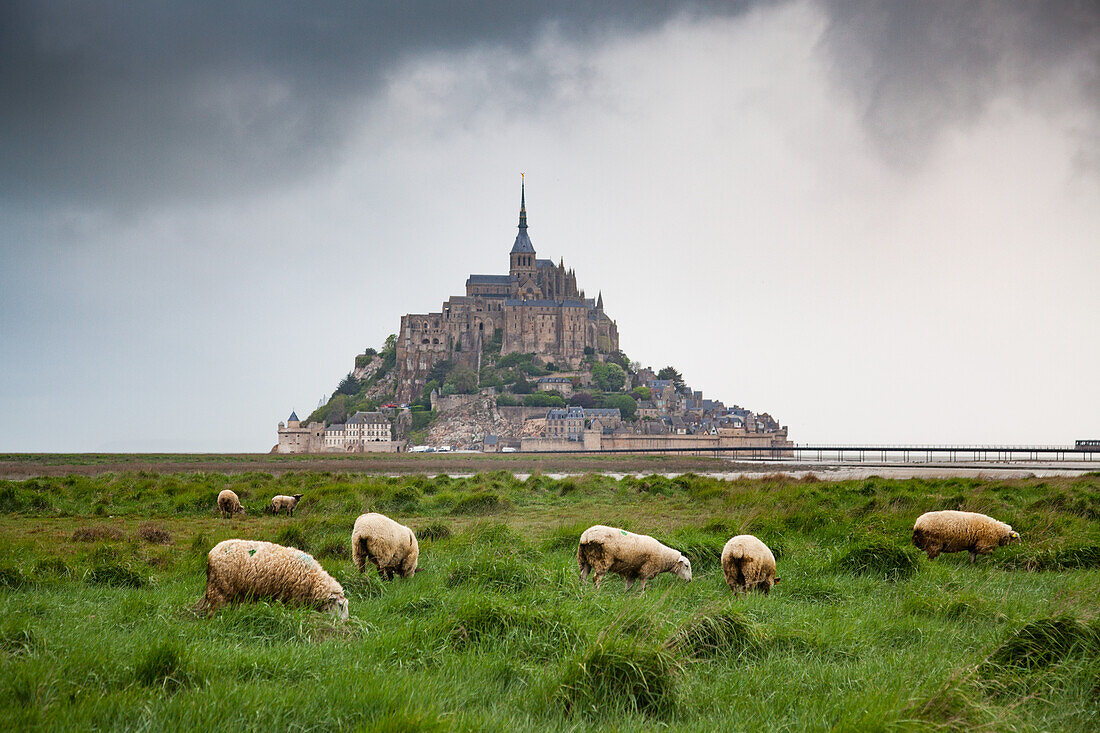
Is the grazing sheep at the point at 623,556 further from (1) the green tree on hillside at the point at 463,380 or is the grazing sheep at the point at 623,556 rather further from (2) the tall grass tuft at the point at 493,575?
(1) the green tree on hillside at the point at 463,380

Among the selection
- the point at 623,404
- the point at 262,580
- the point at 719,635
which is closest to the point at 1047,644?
the point at 719,635

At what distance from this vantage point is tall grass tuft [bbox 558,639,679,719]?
3.76m

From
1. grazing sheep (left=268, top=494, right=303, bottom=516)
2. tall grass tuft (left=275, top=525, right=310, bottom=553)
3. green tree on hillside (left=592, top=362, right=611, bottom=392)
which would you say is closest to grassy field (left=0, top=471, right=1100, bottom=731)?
tall grass tuft (left=275, top=525, right=310, bottom=553)

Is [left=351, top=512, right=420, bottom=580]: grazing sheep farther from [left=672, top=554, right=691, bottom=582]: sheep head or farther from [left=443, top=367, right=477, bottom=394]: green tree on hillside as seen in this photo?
[left=443, top=367, right=477, bottom=394]: green tree on hillside

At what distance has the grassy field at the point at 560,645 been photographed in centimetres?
345

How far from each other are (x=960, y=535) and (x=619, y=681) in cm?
674

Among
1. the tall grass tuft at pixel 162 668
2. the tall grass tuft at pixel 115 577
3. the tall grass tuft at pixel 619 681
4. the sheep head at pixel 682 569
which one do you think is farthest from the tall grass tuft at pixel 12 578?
the sheep head at pixel 682 569

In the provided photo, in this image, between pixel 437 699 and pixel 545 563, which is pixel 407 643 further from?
pixel 545 563

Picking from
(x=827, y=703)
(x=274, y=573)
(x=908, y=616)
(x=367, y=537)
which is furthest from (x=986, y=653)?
(x=367, y=537)

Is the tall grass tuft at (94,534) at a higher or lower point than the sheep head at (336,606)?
lower

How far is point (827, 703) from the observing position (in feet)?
12.7

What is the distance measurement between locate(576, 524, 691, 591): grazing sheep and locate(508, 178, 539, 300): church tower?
117 metres

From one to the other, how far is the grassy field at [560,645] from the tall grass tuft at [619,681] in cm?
1

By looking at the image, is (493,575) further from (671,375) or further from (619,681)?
(671,375)
